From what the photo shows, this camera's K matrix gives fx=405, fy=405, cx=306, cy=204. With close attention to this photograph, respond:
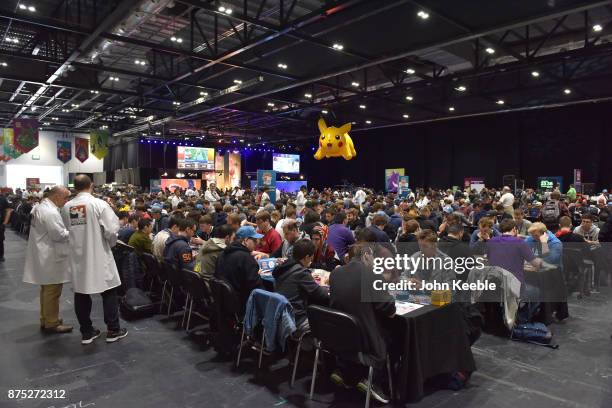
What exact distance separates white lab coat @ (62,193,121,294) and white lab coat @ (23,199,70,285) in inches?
13.7

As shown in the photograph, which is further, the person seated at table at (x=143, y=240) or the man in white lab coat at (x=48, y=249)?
the person seated at table at (x=143, y=240)

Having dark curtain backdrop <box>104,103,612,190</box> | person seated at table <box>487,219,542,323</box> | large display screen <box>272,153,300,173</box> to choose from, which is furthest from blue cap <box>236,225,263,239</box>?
large display screen <box>272,153,300,173</box>

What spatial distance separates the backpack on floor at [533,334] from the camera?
385 cm

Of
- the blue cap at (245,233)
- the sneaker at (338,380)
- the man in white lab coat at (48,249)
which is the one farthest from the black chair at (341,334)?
the man in white lab coat at (48,249)

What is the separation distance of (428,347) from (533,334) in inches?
71.9

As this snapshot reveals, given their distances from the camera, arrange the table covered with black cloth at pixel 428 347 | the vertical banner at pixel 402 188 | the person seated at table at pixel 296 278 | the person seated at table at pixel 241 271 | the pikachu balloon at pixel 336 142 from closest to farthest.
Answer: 1. the table covered with black cloth at pixel 428 347
2. the person seated at table at pixel 296 278
3. the person seated at table at pixel 241 271
4. the pikachu balloon at pixel 336 142
5. the vertical banner at pixel 402 188

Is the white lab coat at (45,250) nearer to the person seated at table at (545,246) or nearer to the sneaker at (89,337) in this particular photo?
the sneaker at (89,337)

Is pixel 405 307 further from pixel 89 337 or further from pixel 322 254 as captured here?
pixel 89 337

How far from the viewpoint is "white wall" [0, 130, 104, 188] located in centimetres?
2167

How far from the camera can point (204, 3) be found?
5.70m

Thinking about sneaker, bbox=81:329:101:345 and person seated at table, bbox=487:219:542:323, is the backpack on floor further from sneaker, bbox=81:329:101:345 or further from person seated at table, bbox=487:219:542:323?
sneaker, bbox=81:329:101:345

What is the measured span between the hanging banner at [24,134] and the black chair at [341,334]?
14.4m

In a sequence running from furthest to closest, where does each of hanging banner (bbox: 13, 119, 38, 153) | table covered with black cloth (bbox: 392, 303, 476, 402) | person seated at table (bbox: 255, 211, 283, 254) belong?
hanging banner (bbox: 13, 119, 38, 153), person seated at table (bbox: 255, 211, 283, 254), table covered with black cloth (bbox: 392, 303, 476, 402)

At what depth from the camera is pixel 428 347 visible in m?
2.74
